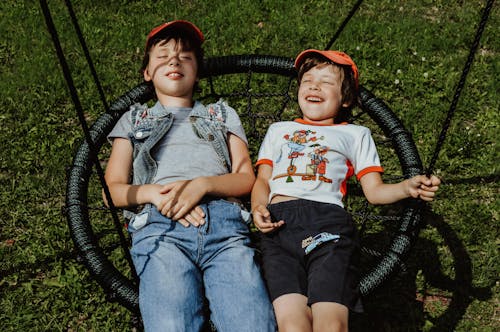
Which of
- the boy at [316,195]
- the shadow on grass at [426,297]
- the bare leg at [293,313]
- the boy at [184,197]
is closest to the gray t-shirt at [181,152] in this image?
the boy at [184,197]

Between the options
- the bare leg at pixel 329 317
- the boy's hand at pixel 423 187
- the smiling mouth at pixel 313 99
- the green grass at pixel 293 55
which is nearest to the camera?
the bare leg at pixel 329 317

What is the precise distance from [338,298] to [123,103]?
5.27ft

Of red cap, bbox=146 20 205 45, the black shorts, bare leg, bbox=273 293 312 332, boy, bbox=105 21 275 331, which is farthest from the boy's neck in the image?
bare leg, bbox=273 293 312 332

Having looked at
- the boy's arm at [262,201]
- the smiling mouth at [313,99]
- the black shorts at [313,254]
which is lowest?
the black shorts at [313,254]

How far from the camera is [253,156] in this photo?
376 centimetres

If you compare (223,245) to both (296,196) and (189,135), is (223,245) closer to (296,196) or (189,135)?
(296,196)

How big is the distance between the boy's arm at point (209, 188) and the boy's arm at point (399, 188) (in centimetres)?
55

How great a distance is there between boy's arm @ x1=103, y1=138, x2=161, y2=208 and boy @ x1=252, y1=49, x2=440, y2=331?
1.55ft

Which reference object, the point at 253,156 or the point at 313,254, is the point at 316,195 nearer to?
the point at 313,254

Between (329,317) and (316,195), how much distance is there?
599 millimetres

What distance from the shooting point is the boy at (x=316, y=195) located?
7.13ft

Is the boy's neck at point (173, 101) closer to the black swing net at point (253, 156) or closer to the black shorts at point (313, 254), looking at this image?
the black swing net at point (253, 156)

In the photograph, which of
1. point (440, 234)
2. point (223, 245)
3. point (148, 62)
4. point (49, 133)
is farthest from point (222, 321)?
point (49, 133)

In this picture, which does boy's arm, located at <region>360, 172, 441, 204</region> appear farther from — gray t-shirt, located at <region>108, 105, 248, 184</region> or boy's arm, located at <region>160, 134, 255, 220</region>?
gray t-shirt, located at <region>108, 105, 248, 184</region>
